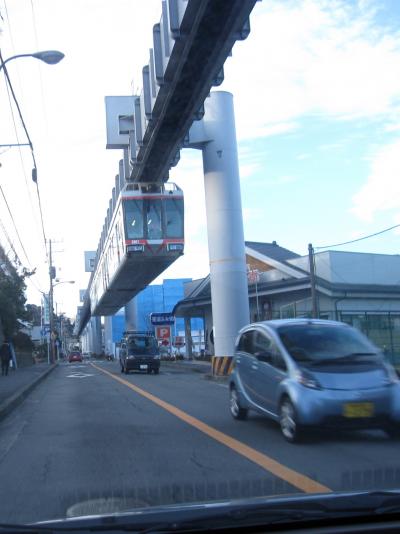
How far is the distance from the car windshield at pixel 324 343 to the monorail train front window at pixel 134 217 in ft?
60.6

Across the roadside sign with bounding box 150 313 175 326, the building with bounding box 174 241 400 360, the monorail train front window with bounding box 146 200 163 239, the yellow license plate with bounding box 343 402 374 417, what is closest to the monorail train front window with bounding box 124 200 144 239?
the monorail train front window with bounding box 146 200 163 239

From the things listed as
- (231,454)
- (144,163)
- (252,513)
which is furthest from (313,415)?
(144,163)

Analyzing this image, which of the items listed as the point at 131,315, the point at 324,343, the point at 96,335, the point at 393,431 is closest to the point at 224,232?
the point at 324,343

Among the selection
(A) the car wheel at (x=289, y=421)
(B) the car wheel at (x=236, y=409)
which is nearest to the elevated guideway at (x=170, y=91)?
(B) the car wheel at (x=236, y=409)

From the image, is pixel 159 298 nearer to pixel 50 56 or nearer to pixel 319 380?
pixel 50 56

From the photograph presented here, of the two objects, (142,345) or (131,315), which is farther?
(131,315)

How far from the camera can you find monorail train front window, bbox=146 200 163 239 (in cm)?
2889

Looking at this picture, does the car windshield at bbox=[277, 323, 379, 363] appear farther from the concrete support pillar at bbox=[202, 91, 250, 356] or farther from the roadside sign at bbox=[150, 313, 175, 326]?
the roadside sign at bbox=[150, 313, 175, 326]

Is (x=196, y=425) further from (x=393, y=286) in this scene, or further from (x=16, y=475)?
(x=393, y=286)

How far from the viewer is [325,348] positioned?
10.3 meters

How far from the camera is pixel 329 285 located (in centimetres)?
3281

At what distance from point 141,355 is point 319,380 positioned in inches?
904

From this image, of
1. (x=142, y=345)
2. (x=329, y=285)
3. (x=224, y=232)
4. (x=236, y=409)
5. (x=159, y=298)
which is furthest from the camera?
(x=159, y=298)

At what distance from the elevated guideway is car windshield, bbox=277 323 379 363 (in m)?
7.57
